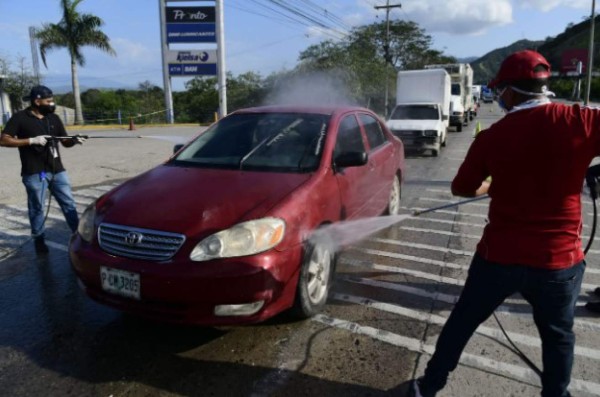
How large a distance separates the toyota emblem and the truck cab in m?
11.6

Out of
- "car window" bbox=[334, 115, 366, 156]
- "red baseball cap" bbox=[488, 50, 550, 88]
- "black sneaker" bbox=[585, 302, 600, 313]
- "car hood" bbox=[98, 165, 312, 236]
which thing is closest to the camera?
"red baseball cap" bbox=[488, 50, 550, 88]

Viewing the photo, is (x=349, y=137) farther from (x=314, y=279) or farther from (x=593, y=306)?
(x=593, y=306)

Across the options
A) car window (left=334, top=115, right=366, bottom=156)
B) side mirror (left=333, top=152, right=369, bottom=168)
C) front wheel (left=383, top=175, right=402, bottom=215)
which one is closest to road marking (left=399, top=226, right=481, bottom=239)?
front wheel (left=383, top=175, right=402, bottom=215)

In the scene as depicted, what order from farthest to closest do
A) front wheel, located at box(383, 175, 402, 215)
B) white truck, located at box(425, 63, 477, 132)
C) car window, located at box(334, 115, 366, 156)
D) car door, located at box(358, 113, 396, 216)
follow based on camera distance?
white truck, located at box(425, 63, 477, 132), front wheel, located at box(383, 175, 402, 215), car door, located at box(358, 113, 396, 216), car window, located at box(334, 115, 366, 156)

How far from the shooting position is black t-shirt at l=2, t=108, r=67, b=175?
194 inches

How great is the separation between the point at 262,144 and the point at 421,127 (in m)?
10.4

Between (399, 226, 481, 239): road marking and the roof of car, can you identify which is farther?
(399, 226, 481, 239): road marking

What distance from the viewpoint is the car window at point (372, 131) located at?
5.32 metres

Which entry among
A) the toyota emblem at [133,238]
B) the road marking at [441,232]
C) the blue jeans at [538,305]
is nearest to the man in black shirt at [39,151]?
the toyota emblem at [133,238]

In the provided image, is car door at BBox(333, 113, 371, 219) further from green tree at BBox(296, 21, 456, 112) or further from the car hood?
green tree at BBox(296, 21, 456, 112)

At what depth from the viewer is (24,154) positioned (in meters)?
5.02

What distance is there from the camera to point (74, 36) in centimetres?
2972

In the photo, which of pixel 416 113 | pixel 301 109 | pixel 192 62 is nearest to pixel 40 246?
pixel 301 109

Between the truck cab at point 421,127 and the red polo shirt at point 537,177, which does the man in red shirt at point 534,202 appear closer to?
the red polo shirt at point 537,177
